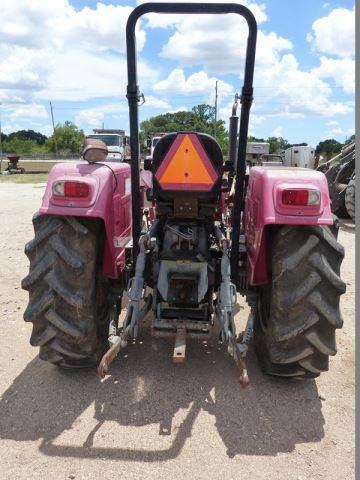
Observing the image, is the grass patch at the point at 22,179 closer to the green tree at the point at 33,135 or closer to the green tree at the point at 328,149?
the green tree at the point at 328,149

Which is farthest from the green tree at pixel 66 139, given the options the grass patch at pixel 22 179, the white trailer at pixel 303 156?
the white trailer at pixel 303 156

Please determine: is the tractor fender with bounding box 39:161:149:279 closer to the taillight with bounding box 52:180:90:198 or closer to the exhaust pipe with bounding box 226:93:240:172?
the taillight with bounding box 52:180:90:198

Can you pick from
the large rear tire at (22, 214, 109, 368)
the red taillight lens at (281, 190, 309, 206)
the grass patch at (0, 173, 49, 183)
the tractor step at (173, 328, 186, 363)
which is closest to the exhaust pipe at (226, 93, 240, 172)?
the red taillight lens at (281, 190, 309, 206)

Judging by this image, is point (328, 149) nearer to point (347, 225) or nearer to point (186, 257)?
point (347, 225)

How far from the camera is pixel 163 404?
3068 mm

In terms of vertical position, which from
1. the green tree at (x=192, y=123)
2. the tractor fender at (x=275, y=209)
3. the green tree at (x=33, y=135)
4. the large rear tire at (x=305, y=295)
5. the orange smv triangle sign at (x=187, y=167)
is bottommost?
the large rear tire at (x=305, y=295)

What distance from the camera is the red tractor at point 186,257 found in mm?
2916

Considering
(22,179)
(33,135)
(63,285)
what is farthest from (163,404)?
(33,135)

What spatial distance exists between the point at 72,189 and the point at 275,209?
134cm

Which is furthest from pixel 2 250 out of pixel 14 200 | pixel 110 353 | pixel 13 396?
pixel 14 200

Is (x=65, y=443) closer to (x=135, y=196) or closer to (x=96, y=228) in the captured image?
(x=96, y=228)

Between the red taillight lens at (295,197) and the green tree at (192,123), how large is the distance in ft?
10.9

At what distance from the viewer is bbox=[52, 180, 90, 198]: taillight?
2.98m

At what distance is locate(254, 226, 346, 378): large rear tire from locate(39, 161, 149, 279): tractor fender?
1175mm
